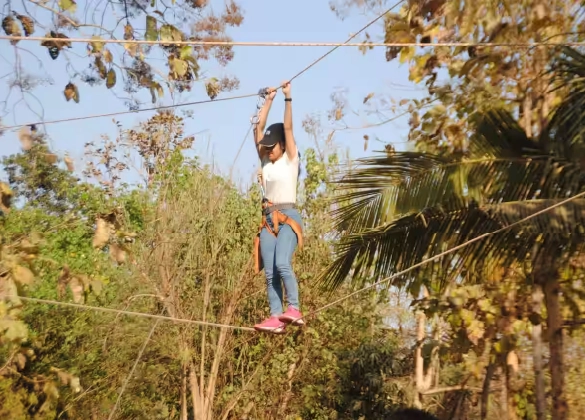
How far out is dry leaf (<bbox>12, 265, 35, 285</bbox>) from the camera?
188 inches

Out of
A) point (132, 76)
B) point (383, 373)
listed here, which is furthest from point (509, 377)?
point (383, 373)

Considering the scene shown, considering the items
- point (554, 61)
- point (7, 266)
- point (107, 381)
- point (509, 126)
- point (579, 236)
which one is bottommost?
point (107, 381)

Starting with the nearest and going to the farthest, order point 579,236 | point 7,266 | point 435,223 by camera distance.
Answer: point 7,266 → point 579,236 → point 435,223

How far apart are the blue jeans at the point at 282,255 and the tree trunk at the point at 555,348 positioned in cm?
178

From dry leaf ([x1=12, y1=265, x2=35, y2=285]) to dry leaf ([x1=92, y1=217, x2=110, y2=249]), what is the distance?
0.38m

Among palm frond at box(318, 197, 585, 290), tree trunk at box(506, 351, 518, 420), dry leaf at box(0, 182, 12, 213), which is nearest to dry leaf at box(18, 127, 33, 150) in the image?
dry leaf at box(0, 182, 12, 213)

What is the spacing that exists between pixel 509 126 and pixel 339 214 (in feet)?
3.94

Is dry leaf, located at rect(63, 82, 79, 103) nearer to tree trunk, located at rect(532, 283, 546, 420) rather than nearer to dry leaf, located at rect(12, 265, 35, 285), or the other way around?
dry leaf, located at rect(12, 265, 35, 285)

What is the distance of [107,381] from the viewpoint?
13.6m

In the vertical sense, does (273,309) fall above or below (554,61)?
below

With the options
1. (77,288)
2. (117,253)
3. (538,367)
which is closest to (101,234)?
(117,253)

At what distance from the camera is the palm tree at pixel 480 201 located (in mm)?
5242

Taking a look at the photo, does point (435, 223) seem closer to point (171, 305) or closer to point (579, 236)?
point (579, 236)

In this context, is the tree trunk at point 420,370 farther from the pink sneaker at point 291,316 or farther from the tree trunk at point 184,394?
the pink sneaker at point 291,316
